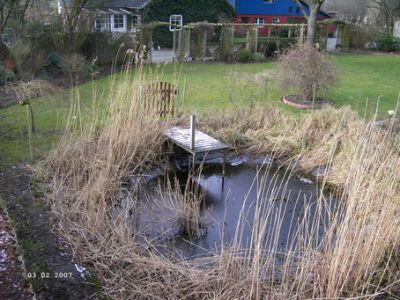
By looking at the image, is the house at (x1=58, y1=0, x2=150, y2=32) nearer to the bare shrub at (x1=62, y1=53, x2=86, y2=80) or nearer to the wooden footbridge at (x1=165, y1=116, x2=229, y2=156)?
the bare shrub at (x1=62, y1=53, x2=86, y2=80)

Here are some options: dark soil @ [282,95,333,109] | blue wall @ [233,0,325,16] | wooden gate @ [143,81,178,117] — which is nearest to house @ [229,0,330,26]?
blue wall @ [233,0,325,16]

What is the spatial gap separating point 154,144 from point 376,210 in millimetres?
2938

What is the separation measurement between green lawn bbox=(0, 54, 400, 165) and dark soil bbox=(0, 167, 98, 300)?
3.10 ft

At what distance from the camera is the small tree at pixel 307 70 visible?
7.33 metres

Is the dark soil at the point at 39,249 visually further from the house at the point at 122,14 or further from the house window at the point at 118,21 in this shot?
the house window at the point at 118,21

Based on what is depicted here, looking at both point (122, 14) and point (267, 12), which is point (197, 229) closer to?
point (122, 14)

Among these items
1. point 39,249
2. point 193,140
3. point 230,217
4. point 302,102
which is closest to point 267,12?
point 302,102

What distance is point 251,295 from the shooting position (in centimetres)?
246

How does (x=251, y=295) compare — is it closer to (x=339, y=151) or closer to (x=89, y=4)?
(x=339, y=151)

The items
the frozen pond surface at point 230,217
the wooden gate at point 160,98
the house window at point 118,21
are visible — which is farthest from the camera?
the house window at point 118,21

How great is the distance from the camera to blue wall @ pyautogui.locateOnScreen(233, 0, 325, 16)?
2214cm

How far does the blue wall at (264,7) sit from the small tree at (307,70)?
14.5 m

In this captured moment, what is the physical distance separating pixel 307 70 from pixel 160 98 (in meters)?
3.12
